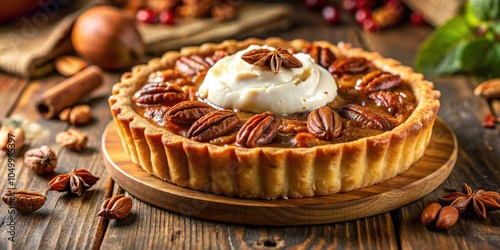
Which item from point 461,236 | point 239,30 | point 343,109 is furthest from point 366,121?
point 239,30

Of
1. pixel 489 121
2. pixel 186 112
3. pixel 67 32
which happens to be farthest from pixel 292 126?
pixel 67 32

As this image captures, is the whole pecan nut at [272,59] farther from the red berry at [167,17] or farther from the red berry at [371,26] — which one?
the red berry at [371,26]

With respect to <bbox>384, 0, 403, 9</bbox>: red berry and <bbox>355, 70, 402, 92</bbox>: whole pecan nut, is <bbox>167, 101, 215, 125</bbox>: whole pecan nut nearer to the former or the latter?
<bbox>355, 70, 402, 92</bbox>: whole pecan nut

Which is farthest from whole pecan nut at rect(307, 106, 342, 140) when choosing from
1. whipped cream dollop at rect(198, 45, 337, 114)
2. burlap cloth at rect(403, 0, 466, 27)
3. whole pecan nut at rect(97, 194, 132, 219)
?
burlap cloth at rect(403, 0, 466, 27)

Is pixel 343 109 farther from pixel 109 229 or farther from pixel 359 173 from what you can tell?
pixel 109 229

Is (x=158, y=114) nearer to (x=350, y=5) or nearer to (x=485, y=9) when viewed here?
(x=485, y=9)

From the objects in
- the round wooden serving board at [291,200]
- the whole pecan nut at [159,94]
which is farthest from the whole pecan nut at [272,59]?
the round wooden serving board at [291,200]
